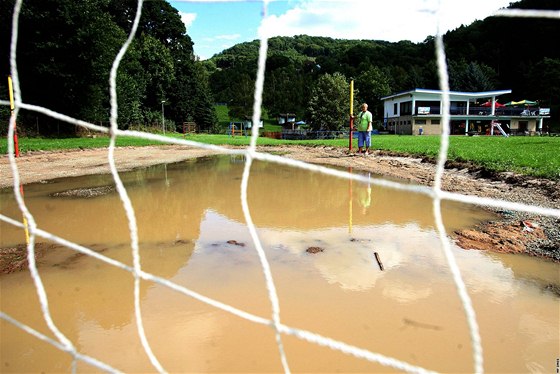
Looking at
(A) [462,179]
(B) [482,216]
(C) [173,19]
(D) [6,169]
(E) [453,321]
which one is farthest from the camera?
(C) [173,19]

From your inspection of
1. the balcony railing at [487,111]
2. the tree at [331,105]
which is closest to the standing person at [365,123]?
the balcony railing at [487,111]

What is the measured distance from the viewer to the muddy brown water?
65.8 inches

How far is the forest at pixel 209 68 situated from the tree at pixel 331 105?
3.9 inches

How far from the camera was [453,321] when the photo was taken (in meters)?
1.91

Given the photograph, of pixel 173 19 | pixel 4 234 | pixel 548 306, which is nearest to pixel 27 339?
pixel 4 234

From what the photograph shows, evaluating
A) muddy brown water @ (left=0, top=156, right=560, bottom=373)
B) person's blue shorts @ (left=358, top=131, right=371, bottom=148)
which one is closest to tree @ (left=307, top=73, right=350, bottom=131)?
person's blue shorts @ (left=358, top=131, right=371, bottom=148)

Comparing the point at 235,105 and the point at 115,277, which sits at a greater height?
the point at 235,105

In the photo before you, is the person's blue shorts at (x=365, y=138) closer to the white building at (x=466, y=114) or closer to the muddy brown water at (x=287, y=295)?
the muddy brown water at (x=287, y=295)

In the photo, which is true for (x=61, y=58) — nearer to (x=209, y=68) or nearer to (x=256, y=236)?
(x=256, y=236)

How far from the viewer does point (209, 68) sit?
6912 centimetres

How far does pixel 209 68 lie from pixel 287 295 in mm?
71568

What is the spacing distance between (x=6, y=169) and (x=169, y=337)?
24.5 ft

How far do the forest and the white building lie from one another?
5.96 metres

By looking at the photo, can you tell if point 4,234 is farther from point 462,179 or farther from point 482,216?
point 462,179
